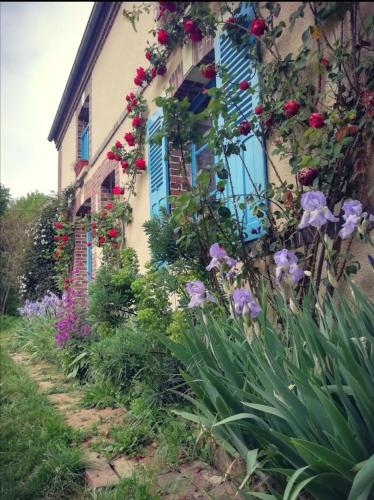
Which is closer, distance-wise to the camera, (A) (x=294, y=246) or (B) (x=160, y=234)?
(A) (x=294, y=246)

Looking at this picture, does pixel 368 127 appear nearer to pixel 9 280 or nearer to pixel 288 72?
pixel 288 72

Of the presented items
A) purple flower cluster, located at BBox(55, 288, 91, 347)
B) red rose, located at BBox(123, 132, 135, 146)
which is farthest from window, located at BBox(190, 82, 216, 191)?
purple flower cluster, located at BBox(55, 288, 91, 347)

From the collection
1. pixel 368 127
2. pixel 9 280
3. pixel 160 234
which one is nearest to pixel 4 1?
pixel 368 127

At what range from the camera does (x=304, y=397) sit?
4.15 ft

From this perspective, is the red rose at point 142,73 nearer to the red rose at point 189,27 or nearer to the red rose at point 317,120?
the red rose at point 189,27

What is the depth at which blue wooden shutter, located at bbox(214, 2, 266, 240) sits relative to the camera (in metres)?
2.96

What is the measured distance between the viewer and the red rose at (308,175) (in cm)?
225

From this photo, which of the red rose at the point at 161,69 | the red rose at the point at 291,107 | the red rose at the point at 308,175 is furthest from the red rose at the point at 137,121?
the red rose at the point at 308,175

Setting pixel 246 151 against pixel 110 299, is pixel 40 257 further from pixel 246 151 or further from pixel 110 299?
pixel 246 151

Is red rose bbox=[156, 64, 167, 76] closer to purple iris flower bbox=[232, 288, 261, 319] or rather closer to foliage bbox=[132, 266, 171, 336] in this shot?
foliage bbox=[132, 266, 171, 336]

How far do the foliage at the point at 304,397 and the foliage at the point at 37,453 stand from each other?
798mm

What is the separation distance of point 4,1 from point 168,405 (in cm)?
245

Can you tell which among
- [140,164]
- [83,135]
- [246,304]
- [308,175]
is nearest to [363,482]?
[246,304]

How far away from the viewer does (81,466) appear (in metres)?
2.06
